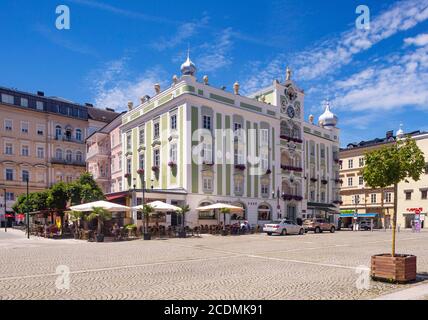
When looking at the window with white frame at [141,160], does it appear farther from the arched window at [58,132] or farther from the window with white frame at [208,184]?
the arched window at [58,132]

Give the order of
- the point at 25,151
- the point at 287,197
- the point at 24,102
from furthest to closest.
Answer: the point at 25,151, the point at 24,102, the point at 287,197

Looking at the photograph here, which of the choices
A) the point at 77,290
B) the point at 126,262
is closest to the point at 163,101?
the point at 126,262

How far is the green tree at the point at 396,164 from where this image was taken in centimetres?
1115

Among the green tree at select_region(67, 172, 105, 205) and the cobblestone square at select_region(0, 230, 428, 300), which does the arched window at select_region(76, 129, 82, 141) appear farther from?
the cobblestone square at select_region(0, 230, 428, 300)

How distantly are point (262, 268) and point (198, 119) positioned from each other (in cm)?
2758

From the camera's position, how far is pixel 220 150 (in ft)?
135

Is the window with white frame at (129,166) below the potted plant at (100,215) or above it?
above

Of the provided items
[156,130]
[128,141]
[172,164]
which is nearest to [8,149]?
[128,141]

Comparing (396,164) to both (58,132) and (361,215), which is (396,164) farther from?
(58,132)

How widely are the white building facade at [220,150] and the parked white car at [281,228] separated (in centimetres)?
701

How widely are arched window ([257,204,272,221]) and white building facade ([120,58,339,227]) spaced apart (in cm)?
12

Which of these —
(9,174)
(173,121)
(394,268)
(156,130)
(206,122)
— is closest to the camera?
(394,268)

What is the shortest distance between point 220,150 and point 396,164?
30316 mm

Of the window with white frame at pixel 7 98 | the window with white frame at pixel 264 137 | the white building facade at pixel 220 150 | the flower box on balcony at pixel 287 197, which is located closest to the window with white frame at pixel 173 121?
the white building facade at pixel 220 150
